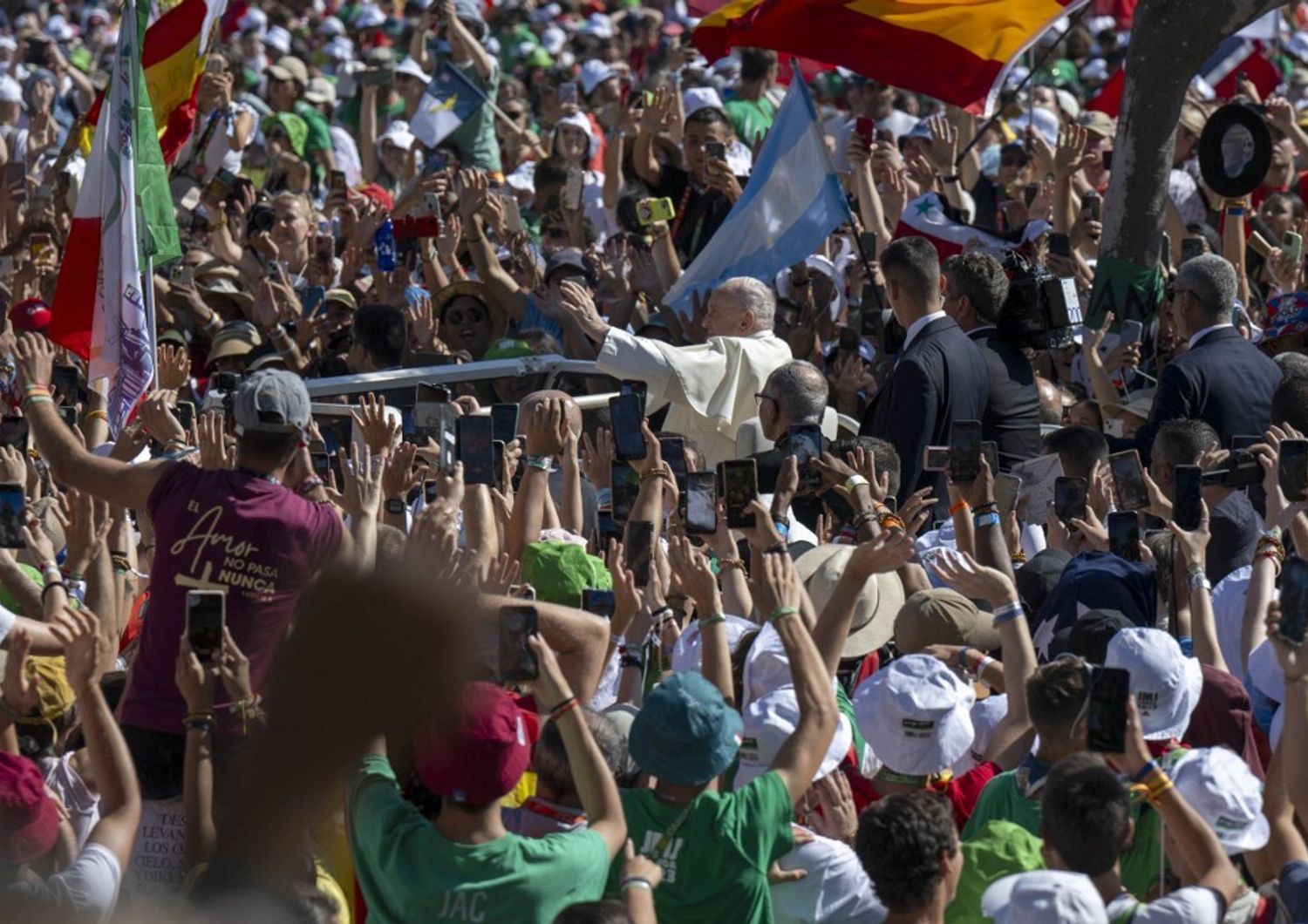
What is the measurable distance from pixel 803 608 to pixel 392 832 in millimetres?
1451

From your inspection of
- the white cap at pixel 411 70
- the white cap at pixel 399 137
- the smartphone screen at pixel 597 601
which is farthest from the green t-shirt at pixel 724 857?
the white cap at pixel 411 70

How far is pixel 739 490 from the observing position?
562 cm

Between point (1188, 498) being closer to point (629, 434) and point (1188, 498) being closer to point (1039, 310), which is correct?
point (629, 434)

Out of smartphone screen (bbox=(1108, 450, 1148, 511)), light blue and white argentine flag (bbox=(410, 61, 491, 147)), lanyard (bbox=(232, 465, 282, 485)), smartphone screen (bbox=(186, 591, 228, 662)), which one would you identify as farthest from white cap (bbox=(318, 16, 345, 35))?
smartphone screen (bbox=(186, 591, 228, 662))

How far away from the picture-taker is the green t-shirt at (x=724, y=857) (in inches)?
168

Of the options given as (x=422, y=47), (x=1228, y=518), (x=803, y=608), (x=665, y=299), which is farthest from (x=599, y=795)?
(x=422, y=47)

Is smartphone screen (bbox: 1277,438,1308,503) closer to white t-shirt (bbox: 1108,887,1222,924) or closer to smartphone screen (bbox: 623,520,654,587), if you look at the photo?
smartphone screen (bbox: 623,520,654,587)

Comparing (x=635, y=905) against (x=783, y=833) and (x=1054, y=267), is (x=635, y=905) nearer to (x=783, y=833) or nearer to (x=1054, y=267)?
(x=783, y=833)

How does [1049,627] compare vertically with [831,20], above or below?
below

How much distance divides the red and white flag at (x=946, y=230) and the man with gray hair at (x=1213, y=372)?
73.8 inches

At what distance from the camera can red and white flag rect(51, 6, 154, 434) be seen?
782cm

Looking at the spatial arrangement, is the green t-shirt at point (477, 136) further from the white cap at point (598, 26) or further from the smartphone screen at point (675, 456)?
the smartphone screen at point (675, 456)

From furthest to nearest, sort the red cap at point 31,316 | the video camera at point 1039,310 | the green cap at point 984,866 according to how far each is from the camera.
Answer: the red cap at point 31,316 → the video camera at point 1039,310 → the green cap at point 984,866

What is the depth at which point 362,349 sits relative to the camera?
9828 mm
